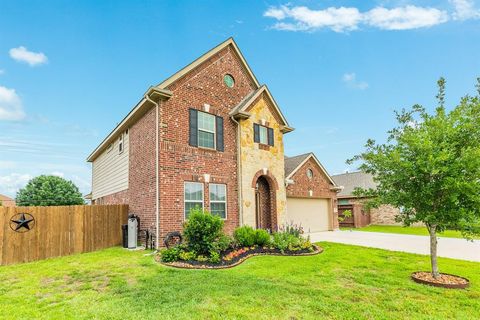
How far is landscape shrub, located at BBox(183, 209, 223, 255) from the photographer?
27.6 feet

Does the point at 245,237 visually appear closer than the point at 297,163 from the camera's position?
Yes

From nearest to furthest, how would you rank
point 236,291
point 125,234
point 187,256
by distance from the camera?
1. point 236,291
2. point 187,256
3. point 125,234

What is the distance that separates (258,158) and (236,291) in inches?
341

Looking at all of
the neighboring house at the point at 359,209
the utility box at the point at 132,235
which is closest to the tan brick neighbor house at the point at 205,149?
the utility box at the point at 132,235

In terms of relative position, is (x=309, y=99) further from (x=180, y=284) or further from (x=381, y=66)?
(x=180, y=284)

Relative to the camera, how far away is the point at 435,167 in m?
5.67

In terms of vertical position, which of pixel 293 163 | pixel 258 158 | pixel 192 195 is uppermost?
pixel 293 163

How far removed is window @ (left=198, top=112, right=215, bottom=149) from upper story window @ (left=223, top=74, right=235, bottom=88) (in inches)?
80.3

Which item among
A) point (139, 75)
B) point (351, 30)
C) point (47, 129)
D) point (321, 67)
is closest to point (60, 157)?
point (47, 129)

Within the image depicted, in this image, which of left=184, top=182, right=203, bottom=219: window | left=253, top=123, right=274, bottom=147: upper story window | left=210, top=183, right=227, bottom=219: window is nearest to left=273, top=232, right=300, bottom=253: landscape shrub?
left=210, top=183, right=227, bottom=219: window

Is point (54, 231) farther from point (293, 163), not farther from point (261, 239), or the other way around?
point (293, 163)

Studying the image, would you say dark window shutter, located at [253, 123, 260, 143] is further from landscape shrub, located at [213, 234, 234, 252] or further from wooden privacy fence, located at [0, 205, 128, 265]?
wooden privacy fence, located at [0, 205, 128, 265]

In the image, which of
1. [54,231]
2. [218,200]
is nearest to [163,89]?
[218,200]

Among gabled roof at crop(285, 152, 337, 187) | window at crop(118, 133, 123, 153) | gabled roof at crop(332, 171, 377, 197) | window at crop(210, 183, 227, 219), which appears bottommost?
window at crop(210, 183, 227, 219)
